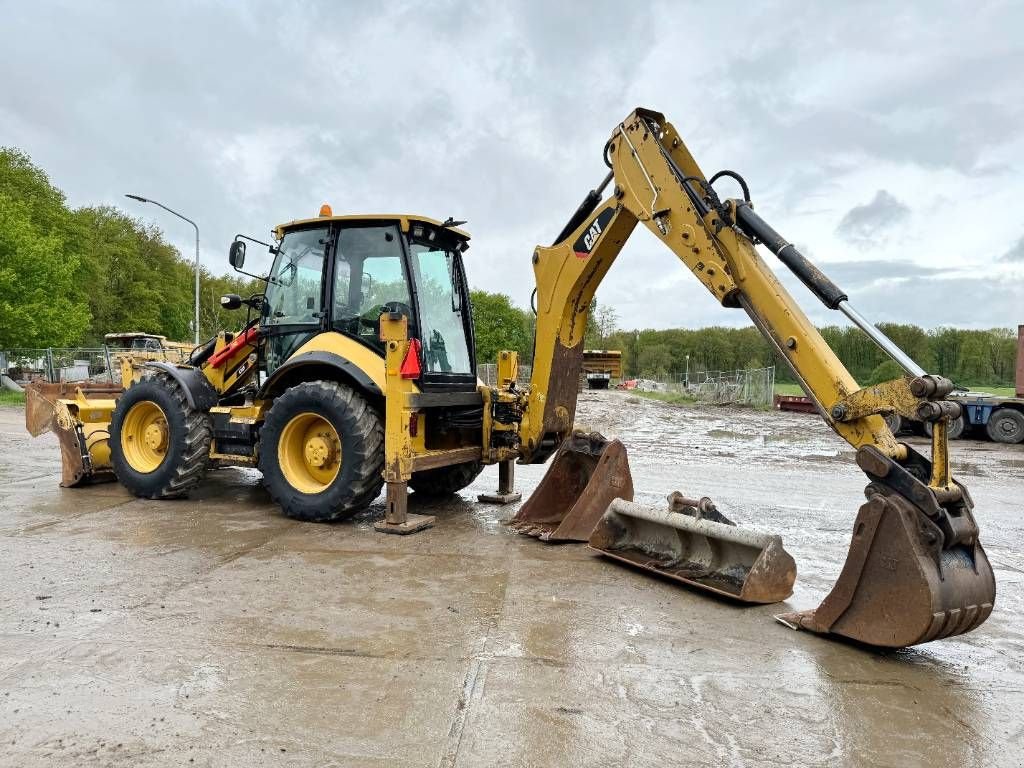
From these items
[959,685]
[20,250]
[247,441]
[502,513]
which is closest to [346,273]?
[247,441]

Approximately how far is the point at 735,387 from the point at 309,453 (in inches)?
1120

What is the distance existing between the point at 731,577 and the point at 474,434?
9.81 ft

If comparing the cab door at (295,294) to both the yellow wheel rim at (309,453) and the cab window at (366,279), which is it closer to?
the cab window at (366,279)

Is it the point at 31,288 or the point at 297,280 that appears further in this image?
the point at 31,288

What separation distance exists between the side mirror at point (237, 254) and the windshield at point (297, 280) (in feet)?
1.23

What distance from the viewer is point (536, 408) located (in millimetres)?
6297

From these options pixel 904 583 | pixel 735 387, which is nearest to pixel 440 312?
pixel 904 583

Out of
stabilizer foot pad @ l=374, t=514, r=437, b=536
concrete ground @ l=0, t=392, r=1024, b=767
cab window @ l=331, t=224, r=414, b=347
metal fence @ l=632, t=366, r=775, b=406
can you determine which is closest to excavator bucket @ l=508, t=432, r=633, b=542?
concrete ground @ l=0, t=392, r=1024, b=767

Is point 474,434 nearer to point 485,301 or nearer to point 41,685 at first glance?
point 41,685

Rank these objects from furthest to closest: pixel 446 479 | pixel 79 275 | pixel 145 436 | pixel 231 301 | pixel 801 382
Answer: pixel 79 275, pixel 446 479, pixel 145 436, pixel 231 301, pixel 801 382

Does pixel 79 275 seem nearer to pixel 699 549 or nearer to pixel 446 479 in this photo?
pixel 446 479

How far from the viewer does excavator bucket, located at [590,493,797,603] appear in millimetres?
4195

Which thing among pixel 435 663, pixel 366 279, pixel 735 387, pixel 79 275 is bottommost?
pixel 435 663

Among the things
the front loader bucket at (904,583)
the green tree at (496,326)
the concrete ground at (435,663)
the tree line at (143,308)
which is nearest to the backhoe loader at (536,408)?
the front loader bucket at (904,583)
